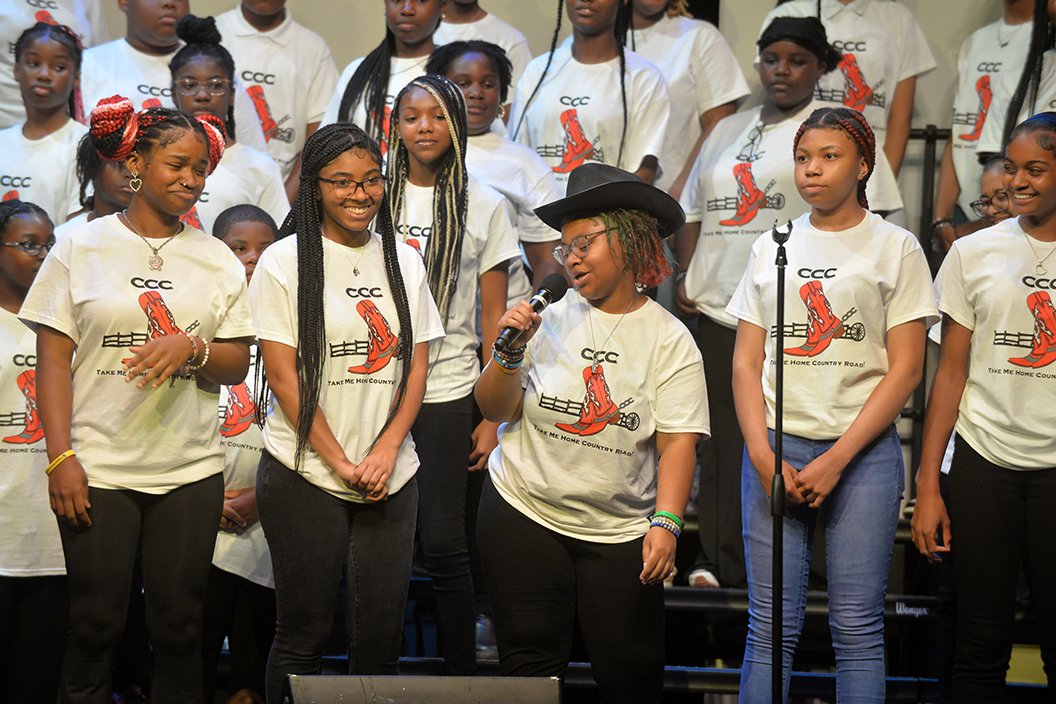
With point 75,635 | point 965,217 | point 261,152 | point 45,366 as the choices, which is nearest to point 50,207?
point 261,152

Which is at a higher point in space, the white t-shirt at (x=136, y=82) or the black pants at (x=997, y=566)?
the white t-shirt at (x=136, y=82)

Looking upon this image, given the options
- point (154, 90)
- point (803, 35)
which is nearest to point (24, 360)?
point (154, 90)

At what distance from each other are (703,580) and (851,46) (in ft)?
7.89

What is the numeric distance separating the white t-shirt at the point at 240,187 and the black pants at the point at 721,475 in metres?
1.72

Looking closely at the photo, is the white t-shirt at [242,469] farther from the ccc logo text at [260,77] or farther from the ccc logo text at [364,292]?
the ccc logo text at [260,77]

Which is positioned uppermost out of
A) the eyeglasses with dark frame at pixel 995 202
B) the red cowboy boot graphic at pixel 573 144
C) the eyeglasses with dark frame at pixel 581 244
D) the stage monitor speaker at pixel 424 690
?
the red cowboy boot graphic at pixel 573 144

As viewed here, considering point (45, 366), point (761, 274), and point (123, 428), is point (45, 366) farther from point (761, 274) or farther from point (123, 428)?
point (761, 274)

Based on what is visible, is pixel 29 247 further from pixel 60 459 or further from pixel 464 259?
pixel 464 259

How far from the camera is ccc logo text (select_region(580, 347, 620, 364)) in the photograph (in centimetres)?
335

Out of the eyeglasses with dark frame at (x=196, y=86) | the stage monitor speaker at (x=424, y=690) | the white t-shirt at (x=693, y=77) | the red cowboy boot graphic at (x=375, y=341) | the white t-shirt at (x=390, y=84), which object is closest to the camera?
the stage monitor speaker at (x=424, y=690)

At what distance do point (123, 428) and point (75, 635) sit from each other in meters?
0.54

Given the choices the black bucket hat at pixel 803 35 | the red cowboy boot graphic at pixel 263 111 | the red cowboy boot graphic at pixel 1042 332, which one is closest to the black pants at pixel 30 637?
the red cowboy boot graphic at pixel 263 111

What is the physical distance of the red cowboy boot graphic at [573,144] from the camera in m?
5.10

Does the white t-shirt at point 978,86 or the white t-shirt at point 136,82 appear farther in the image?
the white t-shirt at point 978,86
